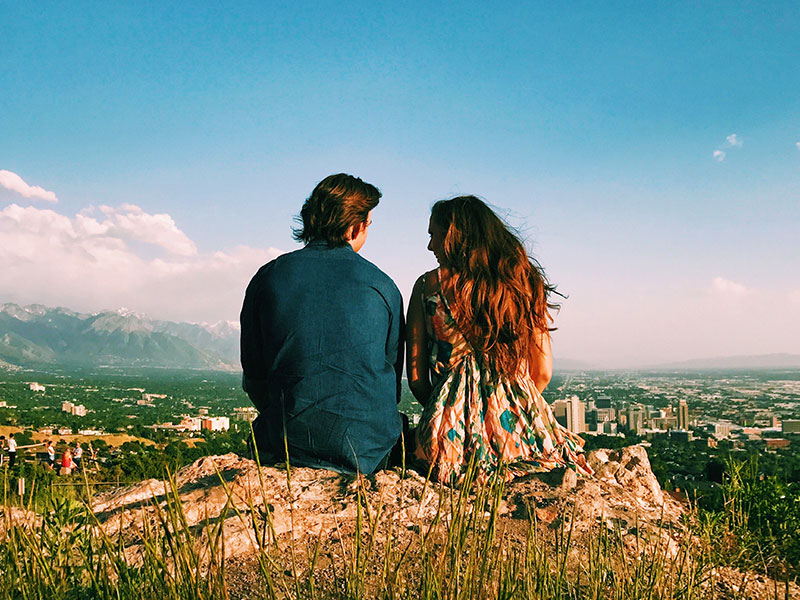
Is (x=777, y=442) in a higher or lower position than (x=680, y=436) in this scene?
lower

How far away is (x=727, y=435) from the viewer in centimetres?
943

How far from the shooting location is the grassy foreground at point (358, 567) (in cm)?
171

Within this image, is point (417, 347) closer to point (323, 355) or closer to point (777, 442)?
point (323, 355)

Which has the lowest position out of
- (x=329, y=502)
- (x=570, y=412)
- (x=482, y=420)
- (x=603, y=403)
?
(x=603, y=403)

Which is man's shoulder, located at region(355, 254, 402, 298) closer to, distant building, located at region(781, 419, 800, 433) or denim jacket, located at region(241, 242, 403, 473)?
denim jacket, located at region(241, 242, 403, 473)

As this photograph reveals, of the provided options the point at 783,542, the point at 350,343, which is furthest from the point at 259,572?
the point at 783,542

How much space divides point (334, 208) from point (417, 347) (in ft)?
2.71

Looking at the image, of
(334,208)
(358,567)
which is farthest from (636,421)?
(358,567)

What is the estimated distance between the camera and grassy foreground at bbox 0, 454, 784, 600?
171cm

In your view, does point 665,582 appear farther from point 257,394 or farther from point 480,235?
point 257,394

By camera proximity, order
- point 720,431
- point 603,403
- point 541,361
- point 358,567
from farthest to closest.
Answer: point 603,403 → point 720,431 → point 541,361 → point 358,567

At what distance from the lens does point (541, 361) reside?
3.32m

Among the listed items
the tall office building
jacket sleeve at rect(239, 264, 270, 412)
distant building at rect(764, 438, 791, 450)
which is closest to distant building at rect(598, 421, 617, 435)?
distant building at rect(764, 438, 791, 450)

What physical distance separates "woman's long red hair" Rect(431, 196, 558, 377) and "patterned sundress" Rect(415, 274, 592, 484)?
0.25 ft
